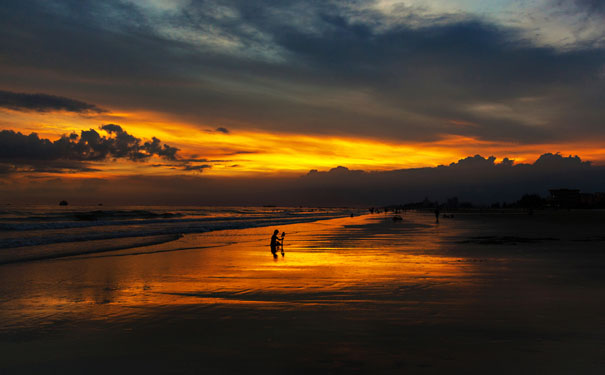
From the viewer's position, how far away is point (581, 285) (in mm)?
12328

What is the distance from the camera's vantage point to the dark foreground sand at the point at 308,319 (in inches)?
260

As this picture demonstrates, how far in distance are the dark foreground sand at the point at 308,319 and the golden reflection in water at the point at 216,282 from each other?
58mm

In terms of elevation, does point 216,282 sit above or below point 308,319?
below

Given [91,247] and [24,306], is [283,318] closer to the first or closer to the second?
[24,306]

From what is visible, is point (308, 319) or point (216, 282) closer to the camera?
point (308, 319)

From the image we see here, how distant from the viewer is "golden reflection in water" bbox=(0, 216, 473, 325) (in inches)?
416

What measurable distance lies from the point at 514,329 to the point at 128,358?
6817 mm

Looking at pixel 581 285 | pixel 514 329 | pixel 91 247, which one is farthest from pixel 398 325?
pixel 91 247

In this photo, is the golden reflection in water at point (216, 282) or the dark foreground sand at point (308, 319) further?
the golden reflection in water at point (216, 282)

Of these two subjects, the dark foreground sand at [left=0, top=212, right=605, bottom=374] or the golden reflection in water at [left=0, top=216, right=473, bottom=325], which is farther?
the golden reflection in water at [left=0, top=216, right=473, bottom=325]

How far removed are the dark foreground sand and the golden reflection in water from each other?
0.06 meters

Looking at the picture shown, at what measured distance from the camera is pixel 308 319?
8984 mm

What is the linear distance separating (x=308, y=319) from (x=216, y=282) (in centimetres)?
552

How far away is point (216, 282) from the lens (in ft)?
45.0
